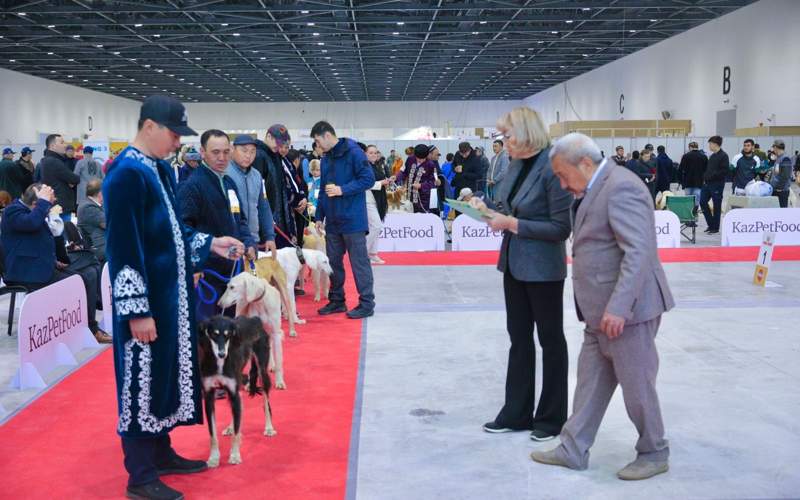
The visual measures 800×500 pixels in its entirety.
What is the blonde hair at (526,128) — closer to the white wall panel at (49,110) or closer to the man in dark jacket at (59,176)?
the man in dark jacket at (59,176)

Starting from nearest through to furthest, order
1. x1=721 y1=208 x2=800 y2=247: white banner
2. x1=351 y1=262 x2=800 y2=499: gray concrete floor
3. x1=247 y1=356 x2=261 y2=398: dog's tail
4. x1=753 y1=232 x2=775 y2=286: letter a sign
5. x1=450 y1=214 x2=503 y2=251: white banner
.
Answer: x1=351 y1=262 x2=800 y2=499: gray concrete floor < x1=247 y1=356 x2=261 y2=398: dog's tail < x1=753 y1=232 x2=775 y2=286: letter a sign < x1=721 y1=208 x2=800 y2=247: white banner < x1=450 y1=214 x2=503 y2=251: white banner

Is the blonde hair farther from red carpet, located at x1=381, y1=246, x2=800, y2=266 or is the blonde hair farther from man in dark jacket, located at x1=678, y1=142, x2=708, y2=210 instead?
man in dark jacket, located at x1=678, y1=142, x2=708, y2=210

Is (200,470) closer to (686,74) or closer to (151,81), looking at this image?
(686,74)

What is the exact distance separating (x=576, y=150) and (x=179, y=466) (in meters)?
2.31

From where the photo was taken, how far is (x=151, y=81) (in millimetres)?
37156

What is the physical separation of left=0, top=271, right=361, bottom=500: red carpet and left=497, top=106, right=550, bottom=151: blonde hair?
1.79 metres

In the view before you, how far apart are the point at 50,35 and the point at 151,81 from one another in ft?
49.8

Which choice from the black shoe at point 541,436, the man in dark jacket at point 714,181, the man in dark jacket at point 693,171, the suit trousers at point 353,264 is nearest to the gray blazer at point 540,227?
the black shoe at point 541,436

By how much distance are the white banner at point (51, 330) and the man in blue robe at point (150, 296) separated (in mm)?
2272

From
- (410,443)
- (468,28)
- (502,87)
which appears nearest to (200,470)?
(410,443)

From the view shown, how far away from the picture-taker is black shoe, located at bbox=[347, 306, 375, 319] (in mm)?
7203

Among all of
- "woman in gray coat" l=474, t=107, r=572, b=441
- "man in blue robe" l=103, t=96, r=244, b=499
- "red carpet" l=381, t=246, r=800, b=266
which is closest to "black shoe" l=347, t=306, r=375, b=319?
"woman in gray coat" l=474, t=107, r=572, b=441

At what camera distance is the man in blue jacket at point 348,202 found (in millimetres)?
7016

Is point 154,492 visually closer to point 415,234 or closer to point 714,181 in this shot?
point 415,234
